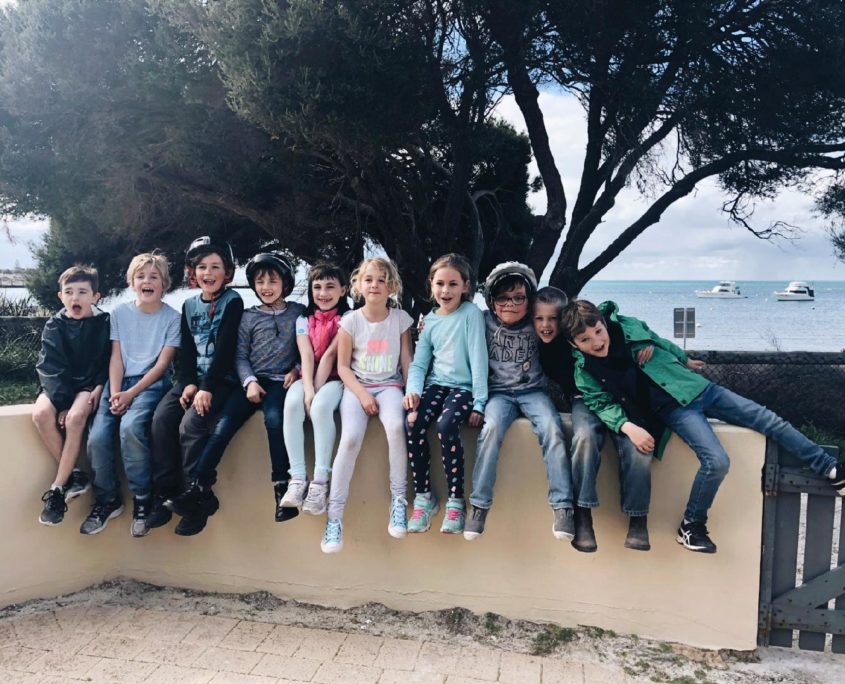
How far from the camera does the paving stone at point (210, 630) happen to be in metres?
2.96

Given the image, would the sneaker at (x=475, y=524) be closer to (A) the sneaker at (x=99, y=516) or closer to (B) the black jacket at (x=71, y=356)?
(A) the sneaker at (x=99, y=516)

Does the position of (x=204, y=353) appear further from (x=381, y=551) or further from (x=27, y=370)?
(x=27, y=370)

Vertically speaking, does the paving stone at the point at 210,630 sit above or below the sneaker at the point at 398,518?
below

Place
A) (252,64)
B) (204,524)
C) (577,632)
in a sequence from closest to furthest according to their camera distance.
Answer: (577,632) < (204,524) < (252,64)

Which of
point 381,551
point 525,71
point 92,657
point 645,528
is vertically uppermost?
point 525,71

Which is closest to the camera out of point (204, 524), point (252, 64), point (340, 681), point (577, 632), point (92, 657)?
point (340, 681)

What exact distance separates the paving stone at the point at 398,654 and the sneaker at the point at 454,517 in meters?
0.54

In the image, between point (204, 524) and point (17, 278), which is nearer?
point (204, 524)

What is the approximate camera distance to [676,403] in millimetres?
2914

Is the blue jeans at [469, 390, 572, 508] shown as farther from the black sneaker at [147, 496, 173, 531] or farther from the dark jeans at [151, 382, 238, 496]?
the black sneaker at [147, 496, 173, 531]

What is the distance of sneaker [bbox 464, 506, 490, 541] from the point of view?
2918mm

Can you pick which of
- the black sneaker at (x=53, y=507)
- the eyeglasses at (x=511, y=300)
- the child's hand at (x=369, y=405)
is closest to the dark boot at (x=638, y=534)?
the eyeglasses at (x=511, y=300)

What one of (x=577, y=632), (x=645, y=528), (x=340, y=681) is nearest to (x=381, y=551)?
(x=340, y=681)

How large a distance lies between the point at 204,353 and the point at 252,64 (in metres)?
3.95
